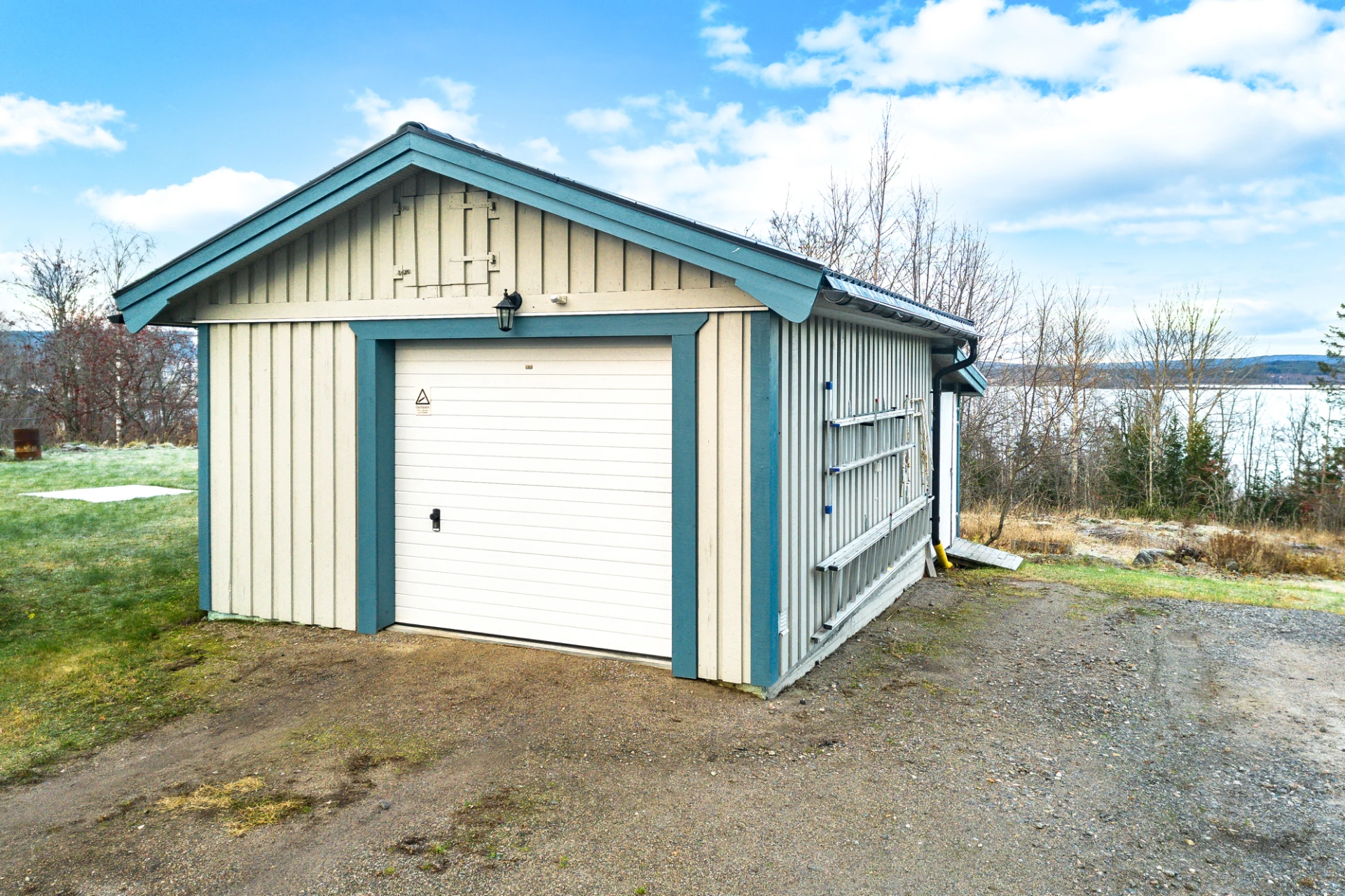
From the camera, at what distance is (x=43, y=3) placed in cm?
1655

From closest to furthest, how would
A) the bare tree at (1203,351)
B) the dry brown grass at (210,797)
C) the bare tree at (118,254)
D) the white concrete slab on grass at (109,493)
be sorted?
the dry brown grass at (210,797) → the white concrete slab on grass at (109,493) → the bare tree at (1203,351) → the bare tree at (118,254)

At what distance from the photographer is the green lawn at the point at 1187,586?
30.5 ft

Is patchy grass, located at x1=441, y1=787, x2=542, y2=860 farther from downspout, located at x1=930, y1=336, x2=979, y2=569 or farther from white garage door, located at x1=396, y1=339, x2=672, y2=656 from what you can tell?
downspout, located at x1=930, y1=336, x2=979, y2=569

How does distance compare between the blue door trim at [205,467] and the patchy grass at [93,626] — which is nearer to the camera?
the patchy grass at [93,626]

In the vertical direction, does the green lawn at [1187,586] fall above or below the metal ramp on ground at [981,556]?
below

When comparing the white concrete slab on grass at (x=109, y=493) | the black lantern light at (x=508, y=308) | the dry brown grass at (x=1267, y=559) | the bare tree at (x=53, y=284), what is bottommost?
the dry brown grass at (x=1267, y=559)

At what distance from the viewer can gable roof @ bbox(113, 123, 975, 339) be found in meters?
4.79

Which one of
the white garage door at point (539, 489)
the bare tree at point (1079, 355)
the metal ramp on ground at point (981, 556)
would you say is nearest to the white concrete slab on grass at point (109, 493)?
the white garage door at point (539, 489)

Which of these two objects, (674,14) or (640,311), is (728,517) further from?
(674,14)

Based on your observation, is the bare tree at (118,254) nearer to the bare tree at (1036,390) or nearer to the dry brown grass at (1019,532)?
the dry brown grass at (1019,532)

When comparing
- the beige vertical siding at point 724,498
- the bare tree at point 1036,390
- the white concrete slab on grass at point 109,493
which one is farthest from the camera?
the bare tree at point 1036,390

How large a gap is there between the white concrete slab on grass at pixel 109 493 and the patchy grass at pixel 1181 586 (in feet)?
36.9

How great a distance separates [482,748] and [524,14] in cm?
1060

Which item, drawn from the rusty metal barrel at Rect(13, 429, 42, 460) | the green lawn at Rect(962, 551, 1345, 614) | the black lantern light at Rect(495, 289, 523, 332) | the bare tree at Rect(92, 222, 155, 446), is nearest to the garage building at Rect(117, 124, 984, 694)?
the black lantern light at Rect(495, 289, 523, 332)
